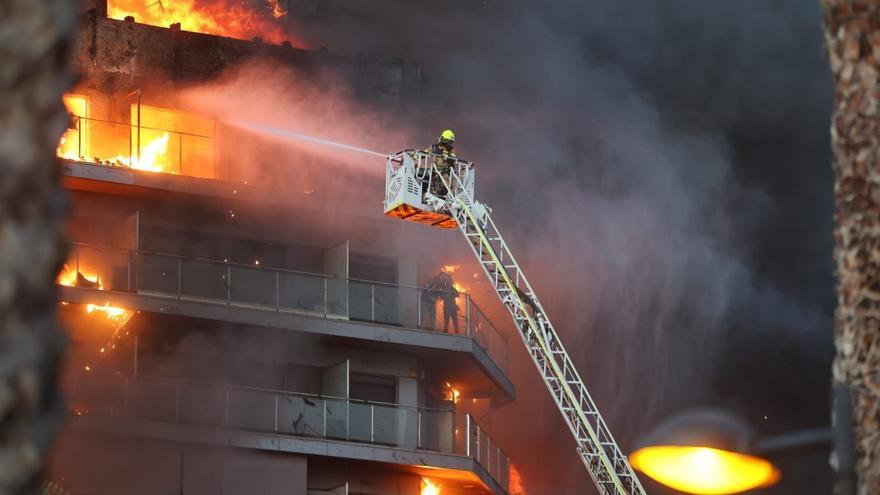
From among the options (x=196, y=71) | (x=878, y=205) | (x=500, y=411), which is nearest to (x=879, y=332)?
(x=878, y=205)

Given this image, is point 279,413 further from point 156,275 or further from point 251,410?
point 156,275

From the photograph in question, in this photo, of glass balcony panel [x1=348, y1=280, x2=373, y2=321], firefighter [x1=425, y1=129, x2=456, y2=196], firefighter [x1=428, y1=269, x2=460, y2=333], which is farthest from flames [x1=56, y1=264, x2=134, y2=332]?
firefighter [x1=428, y1=269, x2=460, y2=333]

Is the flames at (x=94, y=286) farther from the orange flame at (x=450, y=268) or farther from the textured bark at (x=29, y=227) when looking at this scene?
the textured bark at (x=29, y=227)

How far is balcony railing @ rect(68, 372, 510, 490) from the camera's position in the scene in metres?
38.6

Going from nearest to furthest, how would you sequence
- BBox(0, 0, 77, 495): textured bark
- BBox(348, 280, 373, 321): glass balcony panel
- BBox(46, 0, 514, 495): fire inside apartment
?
1. BBox(0, 0, 77, 495): textured bark
2. BBox(46, 0, 514, 495): fire inside apartment
3. BBox(348, 280, 373, 321): glass balcony panel

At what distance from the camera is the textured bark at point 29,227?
715 centimetres

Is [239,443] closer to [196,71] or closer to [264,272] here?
[264,272]

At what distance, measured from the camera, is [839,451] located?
11.0 metres

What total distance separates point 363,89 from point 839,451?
121 feet

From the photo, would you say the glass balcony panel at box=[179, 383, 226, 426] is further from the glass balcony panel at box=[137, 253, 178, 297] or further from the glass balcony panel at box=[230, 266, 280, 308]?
the glass balcony panel at box=[230, 266, 280, 308]

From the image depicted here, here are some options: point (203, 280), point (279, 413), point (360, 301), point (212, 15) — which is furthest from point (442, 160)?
point (212, 15)

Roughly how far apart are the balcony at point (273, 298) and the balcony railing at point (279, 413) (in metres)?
2.07

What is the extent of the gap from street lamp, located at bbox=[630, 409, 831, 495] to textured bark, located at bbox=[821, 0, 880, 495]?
4.96 ft

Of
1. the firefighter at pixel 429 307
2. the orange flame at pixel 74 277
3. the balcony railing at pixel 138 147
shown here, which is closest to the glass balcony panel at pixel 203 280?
the orange flame at pixel 74 277
